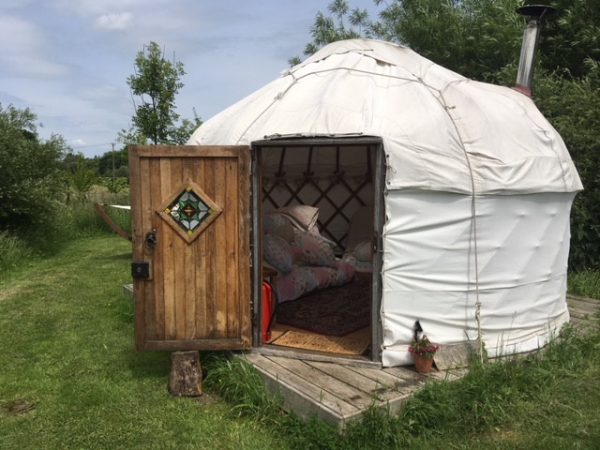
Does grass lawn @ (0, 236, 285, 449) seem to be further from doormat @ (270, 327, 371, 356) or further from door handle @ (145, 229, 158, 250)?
door handle @ (145, 229, 158, 250)

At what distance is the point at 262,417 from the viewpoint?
9.47 ft

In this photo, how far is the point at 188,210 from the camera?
316cm

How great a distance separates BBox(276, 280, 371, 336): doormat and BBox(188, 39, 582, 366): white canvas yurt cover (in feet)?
2.81

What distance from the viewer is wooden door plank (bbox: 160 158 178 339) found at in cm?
313

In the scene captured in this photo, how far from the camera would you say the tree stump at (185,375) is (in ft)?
10.5

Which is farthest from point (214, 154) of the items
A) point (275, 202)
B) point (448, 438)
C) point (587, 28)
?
point (587, 28)

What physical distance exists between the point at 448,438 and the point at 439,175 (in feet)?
4.86

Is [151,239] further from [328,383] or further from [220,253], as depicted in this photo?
[328,383]

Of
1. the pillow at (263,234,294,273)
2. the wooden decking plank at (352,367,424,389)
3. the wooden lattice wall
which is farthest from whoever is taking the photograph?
the wooden lattice wall

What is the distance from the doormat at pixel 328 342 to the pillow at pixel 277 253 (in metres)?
Answer: 0.89

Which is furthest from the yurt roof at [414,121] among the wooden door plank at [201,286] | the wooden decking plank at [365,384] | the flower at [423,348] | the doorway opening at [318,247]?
the wooden decking plank at [365,384]

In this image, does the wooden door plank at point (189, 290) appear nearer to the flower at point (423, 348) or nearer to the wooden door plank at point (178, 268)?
the wooden door plank at point (178, 268)

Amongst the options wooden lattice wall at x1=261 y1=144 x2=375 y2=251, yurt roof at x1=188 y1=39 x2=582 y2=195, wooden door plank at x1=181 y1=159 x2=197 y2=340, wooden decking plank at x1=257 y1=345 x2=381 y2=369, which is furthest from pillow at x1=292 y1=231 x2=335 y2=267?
wooden door plank at x1=181 y1=159 x2=197 y2=340

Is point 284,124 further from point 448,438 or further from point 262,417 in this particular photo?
point 448,438
